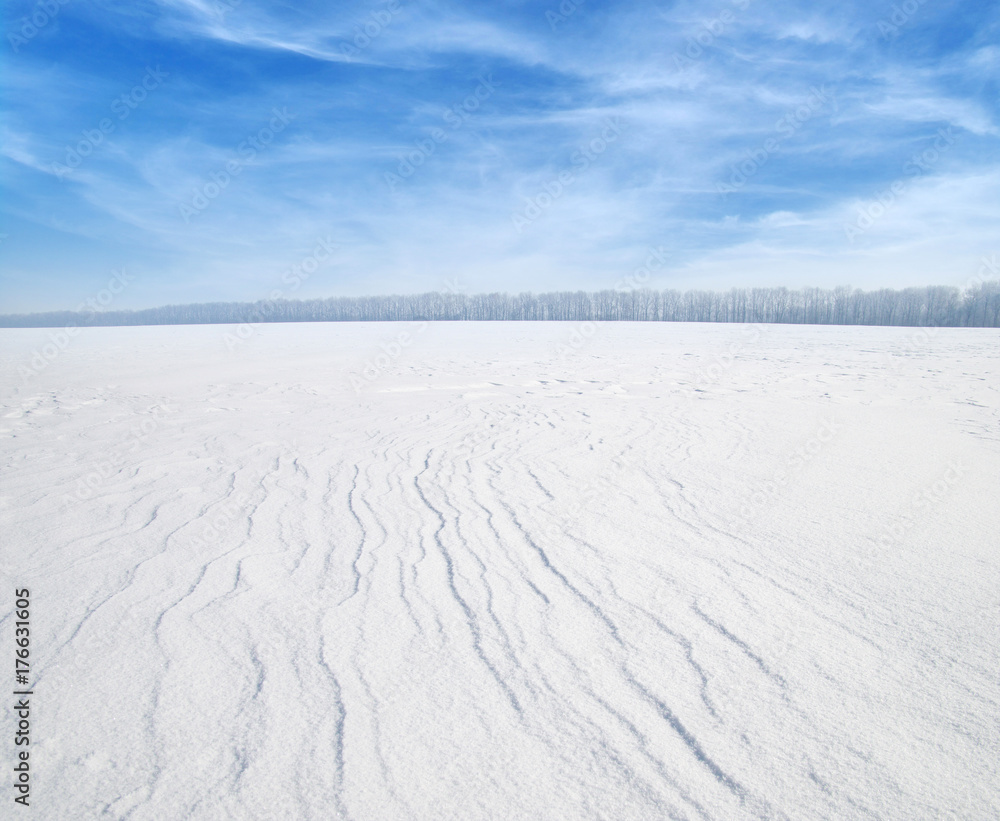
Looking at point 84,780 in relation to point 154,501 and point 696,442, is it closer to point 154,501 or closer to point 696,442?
point 154,501

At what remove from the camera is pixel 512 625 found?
2580 millimetres

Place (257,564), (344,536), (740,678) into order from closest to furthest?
(740,678)
(257,564)
(344,536)

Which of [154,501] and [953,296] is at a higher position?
[953,296]

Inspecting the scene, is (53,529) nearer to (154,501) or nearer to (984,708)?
(154,501)

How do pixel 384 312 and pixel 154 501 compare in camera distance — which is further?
pixel 384 312

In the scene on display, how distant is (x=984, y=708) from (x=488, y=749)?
2.06 meters

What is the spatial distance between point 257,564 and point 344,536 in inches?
24.2

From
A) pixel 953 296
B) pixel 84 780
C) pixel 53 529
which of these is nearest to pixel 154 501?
pixel 53 529

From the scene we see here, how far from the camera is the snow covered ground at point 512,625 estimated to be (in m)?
1.73

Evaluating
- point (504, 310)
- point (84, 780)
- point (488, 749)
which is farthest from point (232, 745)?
point (504, 310)

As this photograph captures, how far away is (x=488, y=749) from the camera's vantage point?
6.04 ft

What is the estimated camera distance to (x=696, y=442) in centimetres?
611

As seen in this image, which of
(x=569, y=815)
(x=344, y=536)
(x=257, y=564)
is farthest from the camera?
(x=344, y=536)

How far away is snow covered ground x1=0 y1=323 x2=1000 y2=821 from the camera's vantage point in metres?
1.73
